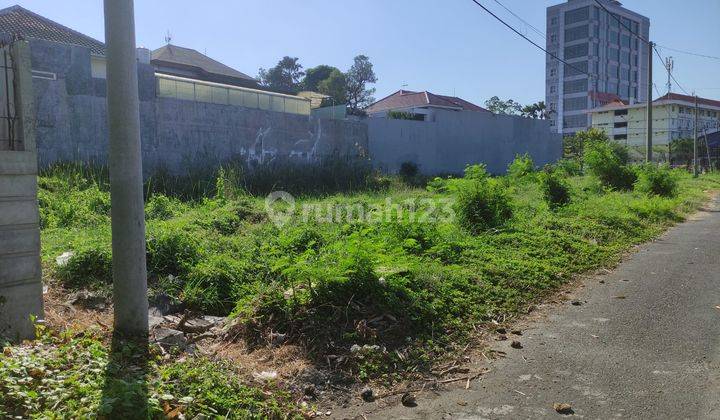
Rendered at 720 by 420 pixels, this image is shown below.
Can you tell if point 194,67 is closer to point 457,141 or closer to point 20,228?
point 457,141

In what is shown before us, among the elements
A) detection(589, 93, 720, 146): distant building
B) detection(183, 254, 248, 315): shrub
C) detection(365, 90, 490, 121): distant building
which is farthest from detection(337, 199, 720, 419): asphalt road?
detection(589, 93, 720, 146): distant building

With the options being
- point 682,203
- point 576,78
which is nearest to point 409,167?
point 682,203

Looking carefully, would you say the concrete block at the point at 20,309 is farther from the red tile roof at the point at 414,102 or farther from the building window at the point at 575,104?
the building window at the point at 575,104

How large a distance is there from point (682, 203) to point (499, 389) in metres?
13.8

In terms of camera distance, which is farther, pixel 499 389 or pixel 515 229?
pixel 515 229

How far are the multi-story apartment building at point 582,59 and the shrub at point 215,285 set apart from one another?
77.3 meters

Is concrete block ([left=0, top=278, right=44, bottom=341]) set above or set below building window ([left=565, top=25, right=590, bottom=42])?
below

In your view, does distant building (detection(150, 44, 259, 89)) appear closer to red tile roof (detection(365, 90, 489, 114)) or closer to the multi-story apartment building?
red tile roof (detection(365, 90, 489, 114))

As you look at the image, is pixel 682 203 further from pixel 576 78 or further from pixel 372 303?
pixel 576 78

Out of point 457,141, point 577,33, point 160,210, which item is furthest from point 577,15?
point 160,210

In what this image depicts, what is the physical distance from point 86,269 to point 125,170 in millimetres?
2149

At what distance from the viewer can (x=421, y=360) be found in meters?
3.96

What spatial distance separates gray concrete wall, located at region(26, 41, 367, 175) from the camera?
14.2m

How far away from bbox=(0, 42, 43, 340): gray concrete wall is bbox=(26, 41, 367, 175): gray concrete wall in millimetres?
11181
